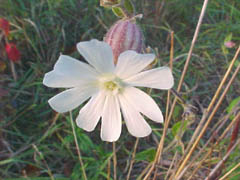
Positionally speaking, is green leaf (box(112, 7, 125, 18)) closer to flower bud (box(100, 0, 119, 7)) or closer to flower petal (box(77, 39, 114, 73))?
flower bud (box(100, 0, 119, 7))

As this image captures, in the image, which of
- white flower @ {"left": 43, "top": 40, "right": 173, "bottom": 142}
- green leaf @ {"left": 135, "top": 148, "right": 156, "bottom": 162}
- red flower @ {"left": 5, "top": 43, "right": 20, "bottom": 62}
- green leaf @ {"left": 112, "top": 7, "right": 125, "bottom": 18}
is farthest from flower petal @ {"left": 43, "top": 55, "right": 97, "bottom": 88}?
red flower @ {"left": 5, "top": 43, "right": 20, "bottom": 62}

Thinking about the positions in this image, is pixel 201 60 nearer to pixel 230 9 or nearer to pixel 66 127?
pixel 230 9

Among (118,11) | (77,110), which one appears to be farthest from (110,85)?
(77,110)

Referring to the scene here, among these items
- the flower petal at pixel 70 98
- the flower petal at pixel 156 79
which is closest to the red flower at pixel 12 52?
A: the flower petal at pixel 70 98

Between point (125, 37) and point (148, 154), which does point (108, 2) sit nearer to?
point (125, 37)

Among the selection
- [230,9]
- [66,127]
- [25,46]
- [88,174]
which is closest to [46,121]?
[66,127]
